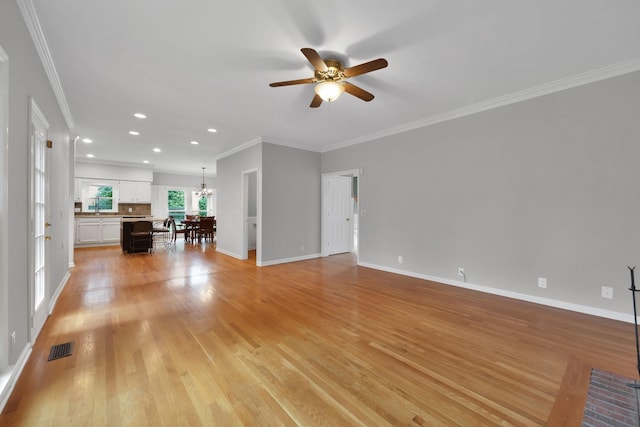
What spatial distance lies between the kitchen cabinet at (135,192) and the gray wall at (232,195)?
12.8 feet

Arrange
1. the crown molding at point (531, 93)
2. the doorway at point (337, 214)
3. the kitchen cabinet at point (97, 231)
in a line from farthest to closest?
the kitchen cabinet at point (97, 231) → the doorway at point (337, 214) → the crown molding at point (531, 93)

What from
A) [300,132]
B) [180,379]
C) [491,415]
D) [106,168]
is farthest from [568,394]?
[106,168]

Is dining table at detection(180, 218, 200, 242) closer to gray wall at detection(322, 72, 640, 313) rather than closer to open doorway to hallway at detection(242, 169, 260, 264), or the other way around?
open doorway to hallway at detection(242, 169, 260, 264)

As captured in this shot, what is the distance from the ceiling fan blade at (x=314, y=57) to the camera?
2160 millimetres

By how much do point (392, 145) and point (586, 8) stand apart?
3113 millimetres

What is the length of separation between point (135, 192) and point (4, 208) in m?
8.89

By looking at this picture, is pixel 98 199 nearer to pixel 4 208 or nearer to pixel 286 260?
pixel 286 260

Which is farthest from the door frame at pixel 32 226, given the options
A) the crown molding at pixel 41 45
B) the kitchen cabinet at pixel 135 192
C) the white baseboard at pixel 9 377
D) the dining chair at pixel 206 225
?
the kitchen cabinet at pixel 135 192

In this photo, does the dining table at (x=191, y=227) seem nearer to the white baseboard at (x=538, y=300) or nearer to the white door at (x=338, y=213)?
the white door at (x=338, y=213)

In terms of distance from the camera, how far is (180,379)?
187 cm

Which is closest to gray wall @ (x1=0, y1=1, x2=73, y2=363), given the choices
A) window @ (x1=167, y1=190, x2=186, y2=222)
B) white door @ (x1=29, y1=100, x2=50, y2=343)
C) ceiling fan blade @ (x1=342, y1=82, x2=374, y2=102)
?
white door @ (x1=29, y1=100, x2=50, y2=343)

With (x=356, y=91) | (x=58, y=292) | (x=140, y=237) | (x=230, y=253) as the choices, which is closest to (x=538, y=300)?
(x=356, y=91)

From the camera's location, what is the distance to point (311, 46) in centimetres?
250

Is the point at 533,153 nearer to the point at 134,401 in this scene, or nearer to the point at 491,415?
the point at 491,415
